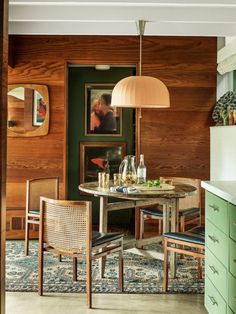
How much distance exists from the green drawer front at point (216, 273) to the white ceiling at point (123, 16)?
85.4 inches

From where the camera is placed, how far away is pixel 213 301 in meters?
2.74

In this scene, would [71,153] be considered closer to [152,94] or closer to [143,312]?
[152,94]

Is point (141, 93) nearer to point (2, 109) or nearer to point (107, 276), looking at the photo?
point (107, 276)

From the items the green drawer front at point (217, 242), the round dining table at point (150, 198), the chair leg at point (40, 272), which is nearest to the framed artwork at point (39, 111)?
the round dining table at point (150, 198)

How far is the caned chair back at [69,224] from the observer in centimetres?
314

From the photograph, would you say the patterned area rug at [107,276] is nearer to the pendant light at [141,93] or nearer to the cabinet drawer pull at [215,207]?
the cabinet drawer pull at [215,207]

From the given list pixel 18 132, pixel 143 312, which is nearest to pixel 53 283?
pixel 143 312

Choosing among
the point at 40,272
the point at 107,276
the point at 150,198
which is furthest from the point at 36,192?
the point at 150,198

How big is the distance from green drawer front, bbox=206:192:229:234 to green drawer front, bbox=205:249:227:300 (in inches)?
9.0

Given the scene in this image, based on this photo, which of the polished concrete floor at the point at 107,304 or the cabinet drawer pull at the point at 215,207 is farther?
the polished concrete floor at the point at 107,304

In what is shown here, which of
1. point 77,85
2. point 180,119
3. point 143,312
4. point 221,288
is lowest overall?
point 143,312

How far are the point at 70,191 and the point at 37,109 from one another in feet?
5.27

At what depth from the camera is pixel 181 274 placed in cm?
396

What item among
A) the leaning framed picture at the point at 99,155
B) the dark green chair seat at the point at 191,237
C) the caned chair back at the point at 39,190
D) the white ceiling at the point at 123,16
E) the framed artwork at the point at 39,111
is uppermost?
the white ceiling at the point at 123,16
